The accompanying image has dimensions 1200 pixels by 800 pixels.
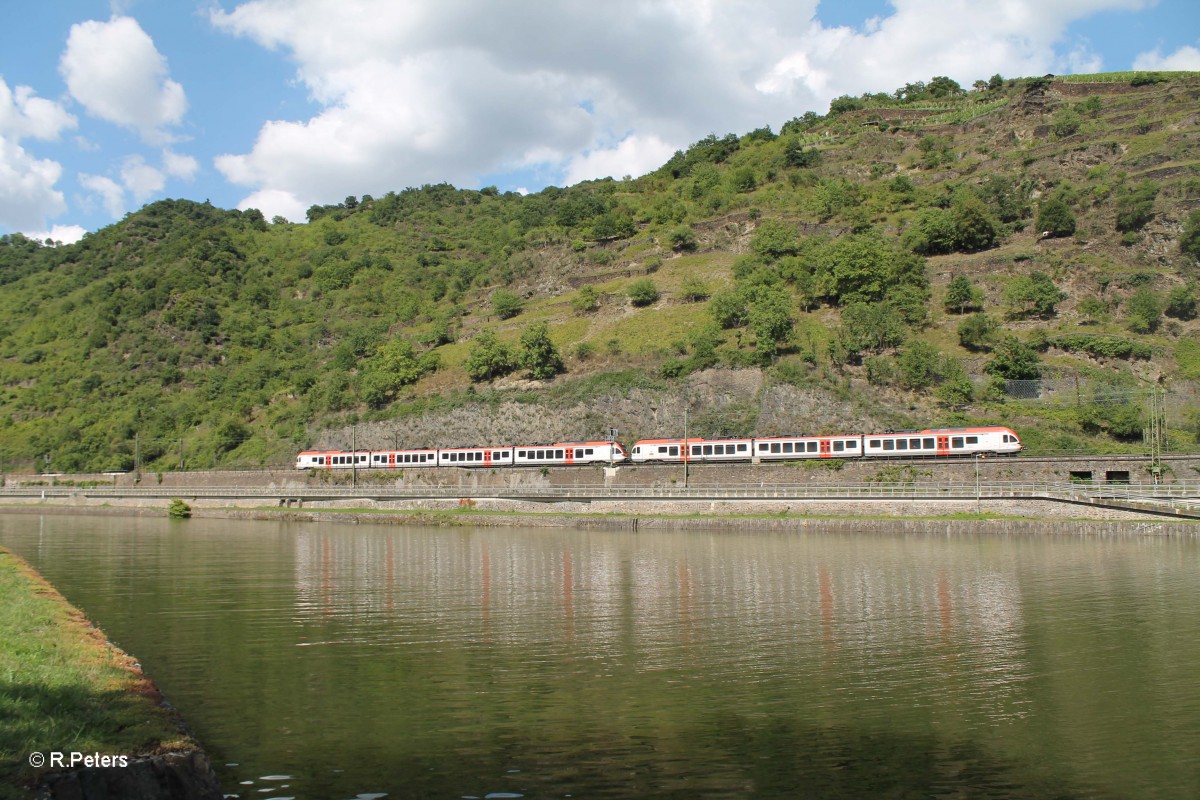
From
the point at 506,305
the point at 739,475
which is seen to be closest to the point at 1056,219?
the point at 739,475

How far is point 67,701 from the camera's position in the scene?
10.8m

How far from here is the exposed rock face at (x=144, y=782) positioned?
26.4 ft

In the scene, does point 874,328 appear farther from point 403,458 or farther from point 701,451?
point 403,458

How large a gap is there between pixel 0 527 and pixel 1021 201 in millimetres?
100507

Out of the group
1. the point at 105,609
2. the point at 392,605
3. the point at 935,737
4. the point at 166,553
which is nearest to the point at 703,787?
the point at 935,737

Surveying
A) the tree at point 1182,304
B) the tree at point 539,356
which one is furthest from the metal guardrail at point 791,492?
the tree at point 1182,304

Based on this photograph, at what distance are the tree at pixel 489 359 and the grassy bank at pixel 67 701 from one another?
70.5 meters

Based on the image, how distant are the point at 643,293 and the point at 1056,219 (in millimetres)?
43259

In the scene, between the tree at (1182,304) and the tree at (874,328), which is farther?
the tree at (874,328)

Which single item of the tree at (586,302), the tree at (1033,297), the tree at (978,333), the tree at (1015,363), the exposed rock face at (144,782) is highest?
the tree at (586,302)

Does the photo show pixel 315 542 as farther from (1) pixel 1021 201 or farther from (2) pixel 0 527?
(1) pixel 1021 201

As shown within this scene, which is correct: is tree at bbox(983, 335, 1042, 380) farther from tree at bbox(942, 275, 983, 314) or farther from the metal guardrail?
the metal guardrail

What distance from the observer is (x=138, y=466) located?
309 feet

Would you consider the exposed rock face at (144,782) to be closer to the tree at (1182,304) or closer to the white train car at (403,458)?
the white train car at (403,458)
